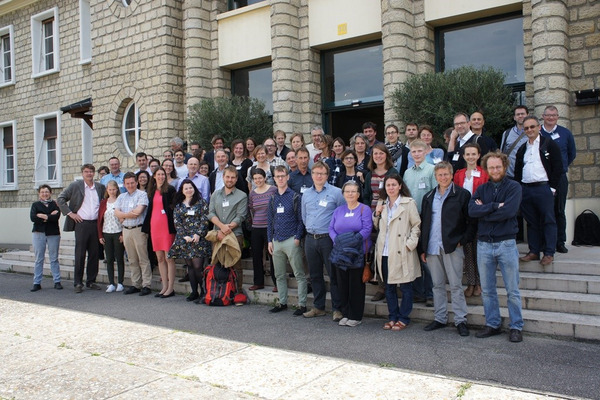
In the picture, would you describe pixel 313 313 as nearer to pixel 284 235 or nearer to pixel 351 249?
pixel 284 235

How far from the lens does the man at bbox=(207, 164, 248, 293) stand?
806 cm

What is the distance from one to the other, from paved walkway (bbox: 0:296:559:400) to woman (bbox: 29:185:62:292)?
3389 millimetres

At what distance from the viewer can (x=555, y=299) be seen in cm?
619

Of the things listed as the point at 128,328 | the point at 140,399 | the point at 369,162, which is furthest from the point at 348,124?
the point at 140,399

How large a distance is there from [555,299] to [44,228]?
Answer: 27.6 ft

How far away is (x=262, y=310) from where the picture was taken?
25.2 ft

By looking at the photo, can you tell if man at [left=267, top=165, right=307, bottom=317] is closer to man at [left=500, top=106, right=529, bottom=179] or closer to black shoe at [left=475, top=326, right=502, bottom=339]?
black shoe at [left=475, top=326, right=502, bottom=339]

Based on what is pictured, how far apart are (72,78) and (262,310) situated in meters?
13.5

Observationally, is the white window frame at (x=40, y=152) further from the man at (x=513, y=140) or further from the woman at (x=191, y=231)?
the man at (x=513, y=140)

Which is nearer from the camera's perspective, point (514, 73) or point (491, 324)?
point (491, 324)

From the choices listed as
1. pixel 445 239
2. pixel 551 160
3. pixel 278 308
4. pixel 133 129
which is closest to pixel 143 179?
pixel 278 308

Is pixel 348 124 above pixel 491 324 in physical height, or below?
above

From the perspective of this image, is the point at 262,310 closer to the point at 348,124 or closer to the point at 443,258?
the point at 443,258

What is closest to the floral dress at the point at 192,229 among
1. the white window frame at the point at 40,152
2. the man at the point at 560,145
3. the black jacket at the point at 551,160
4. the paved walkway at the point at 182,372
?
the paved walkway at the point at 182,372
